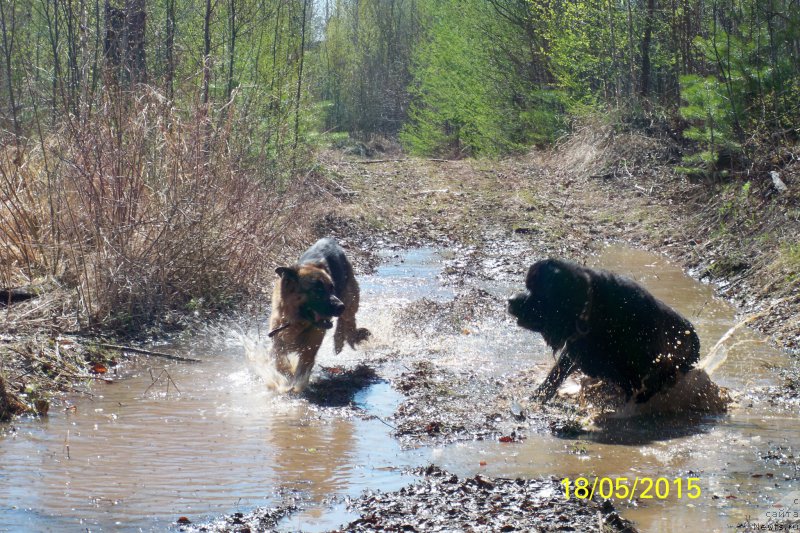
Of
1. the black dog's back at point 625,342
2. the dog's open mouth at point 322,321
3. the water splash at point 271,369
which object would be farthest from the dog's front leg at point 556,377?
the water splash at point 271,369

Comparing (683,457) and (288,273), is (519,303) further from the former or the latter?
(288,273)

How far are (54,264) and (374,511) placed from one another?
18.0 ft

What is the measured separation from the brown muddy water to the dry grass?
3.08ft

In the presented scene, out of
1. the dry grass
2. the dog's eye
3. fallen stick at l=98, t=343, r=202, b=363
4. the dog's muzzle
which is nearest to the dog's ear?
the dog's eye

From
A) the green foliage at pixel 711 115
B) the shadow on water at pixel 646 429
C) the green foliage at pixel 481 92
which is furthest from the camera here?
the green foliage at pixel 481 92

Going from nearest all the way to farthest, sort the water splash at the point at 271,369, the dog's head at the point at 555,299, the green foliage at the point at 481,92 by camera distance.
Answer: the dog's head at the point at 555,299, the water splash at the point at 271,369, the green foliage at the point at 481,92

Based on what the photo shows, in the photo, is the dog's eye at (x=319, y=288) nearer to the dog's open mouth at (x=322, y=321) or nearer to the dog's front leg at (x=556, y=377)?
the dog's open mouth at (x=322, y=321)

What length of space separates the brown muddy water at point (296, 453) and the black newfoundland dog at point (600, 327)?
0.45 metres

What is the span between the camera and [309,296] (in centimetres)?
775

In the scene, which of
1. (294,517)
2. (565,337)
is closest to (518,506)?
(294,517)

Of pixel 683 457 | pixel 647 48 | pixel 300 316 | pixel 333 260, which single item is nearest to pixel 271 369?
pixel 300 316

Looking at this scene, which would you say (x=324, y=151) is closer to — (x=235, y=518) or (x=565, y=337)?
(x=565, y=337)
